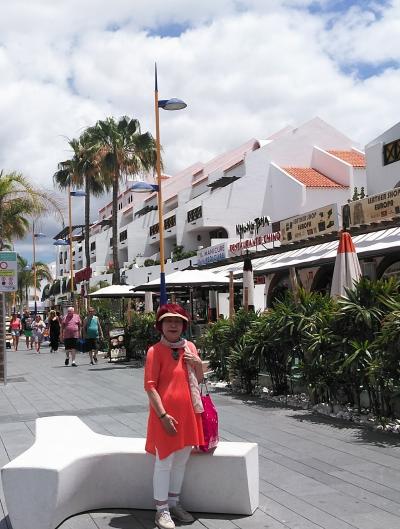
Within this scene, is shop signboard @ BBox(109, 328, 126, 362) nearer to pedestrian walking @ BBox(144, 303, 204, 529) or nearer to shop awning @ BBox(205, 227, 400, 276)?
shop awning @ BBox(205, 227, 400, 276)

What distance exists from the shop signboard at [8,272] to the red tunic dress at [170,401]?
10796mm

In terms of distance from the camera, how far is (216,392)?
40.7ft

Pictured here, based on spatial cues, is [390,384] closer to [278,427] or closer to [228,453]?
[278,427]

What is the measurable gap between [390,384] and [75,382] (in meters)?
8.65

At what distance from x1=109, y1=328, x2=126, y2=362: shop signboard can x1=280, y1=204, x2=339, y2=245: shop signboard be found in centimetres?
748

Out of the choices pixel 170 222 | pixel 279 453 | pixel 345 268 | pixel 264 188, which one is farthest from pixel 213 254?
pixel 279 453

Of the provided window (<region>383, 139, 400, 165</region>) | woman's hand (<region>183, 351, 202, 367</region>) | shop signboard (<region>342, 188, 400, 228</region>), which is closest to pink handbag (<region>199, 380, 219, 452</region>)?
woman's hand (<region>183, 351, 202, 367</region>)

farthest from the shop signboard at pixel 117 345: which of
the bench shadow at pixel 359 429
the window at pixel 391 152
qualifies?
the bench shadow at pixel 359 429

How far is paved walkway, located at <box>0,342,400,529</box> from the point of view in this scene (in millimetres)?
4867

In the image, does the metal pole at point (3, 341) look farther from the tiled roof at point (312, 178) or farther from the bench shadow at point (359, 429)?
the tiled roof at point (312, 178)

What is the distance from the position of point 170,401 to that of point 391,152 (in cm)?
2352

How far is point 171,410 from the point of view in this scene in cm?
460

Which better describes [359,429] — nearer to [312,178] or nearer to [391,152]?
[391,152]

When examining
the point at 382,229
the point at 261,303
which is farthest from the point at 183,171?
the point at 382,229
